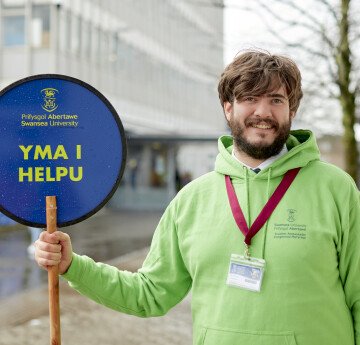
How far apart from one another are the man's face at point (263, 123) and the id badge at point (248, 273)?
0.43 meters

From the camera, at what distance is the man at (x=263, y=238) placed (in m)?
2.21

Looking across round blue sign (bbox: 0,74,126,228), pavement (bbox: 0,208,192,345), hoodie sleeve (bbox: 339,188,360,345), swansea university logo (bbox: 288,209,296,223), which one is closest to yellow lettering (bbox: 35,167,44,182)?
round blue sign (bbox: 0,74,126,228)

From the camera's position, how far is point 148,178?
33656 mm

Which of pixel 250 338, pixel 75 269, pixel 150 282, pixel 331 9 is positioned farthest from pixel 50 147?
pixel 331 9

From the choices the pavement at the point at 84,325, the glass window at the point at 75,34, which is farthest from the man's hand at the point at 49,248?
the glass window at the point at 75,34

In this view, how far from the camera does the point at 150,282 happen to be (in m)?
2.64

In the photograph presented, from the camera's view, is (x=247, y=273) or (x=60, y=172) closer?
(x=247, y=273)

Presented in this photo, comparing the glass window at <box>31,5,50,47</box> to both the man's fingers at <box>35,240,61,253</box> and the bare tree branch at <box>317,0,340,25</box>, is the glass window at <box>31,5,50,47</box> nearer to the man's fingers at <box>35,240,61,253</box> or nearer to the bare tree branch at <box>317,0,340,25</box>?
the bare tree branch at <box>317,0,340,25</box>

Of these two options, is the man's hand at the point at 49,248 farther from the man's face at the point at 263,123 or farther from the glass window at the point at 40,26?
the glass window at the point at 40,26

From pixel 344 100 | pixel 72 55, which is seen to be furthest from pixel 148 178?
pixel 344 100

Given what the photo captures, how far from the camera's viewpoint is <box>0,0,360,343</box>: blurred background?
31.2 feet

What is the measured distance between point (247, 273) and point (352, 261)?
40 cm

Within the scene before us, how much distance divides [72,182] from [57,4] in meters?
23.7

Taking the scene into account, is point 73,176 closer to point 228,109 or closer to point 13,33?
point 228,109
